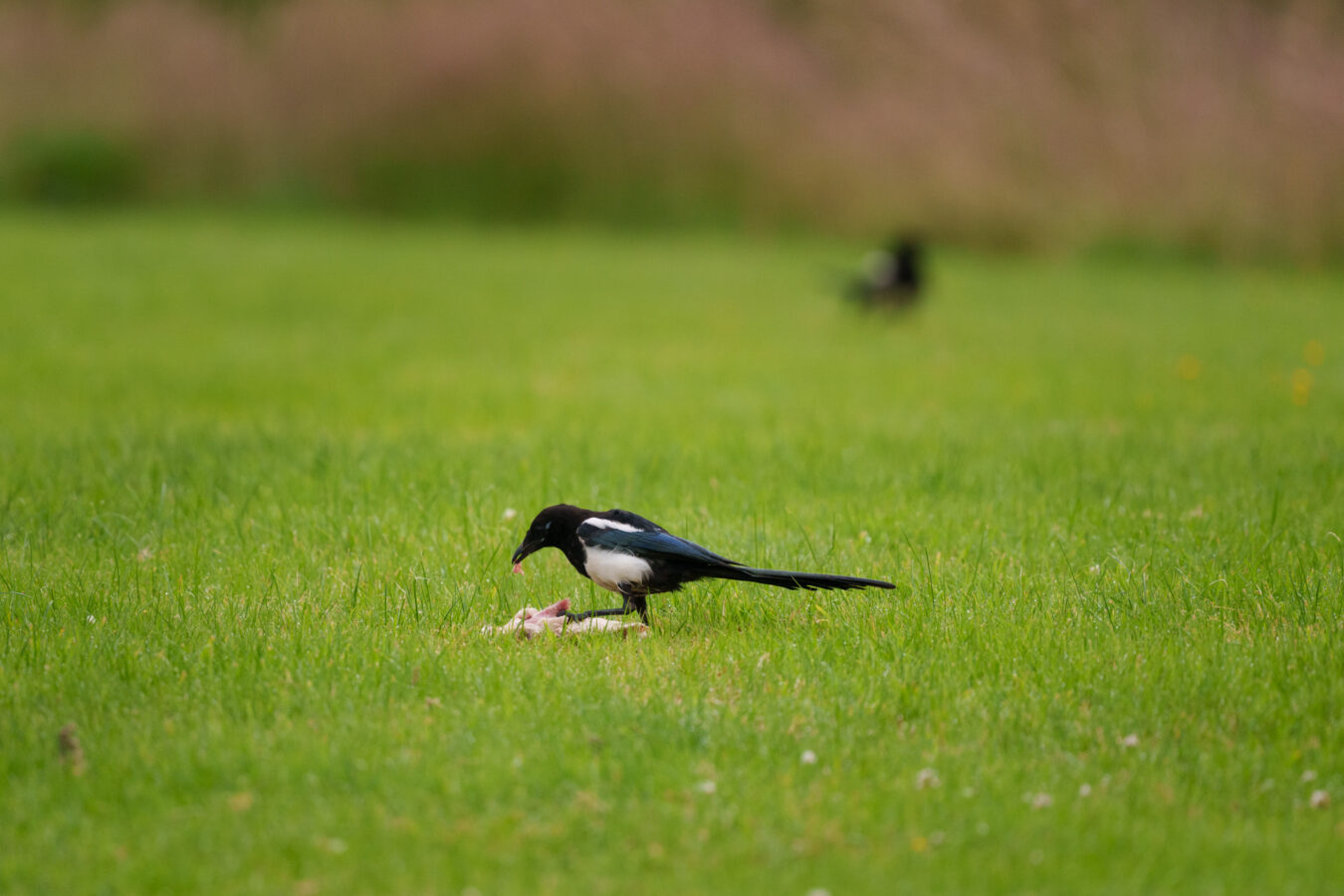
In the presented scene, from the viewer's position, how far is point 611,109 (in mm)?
23812

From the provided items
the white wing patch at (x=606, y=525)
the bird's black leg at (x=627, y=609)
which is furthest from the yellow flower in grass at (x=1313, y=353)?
the white wing patch at (x=606, y=525)

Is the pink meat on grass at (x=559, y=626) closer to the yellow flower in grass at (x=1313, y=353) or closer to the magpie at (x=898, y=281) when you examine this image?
the yellow flower in grass at (x=1313, y=353)

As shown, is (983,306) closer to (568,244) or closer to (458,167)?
(568,244)

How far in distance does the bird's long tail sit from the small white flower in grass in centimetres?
85

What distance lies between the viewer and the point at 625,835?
328 cm

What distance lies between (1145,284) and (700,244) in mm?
7417

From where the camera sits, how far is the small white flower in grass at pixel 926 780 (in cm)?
350

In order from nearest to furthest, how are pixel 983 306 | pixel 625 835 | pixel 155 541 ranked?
pixel 625 835, pixel 155 541, pixel 983 306

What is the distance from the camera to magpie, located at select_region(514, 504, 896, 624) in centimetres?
448

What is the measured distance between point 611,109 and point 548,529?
20102mm

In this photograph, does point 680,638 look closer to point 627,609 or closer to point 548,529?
point 627,609

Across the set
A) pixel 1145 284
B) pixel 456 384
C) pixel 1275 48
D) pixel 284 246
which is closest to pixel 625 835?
pixel 456 384

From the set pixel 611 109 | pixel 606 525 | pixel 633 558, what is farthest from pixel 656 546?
pixel 611 109

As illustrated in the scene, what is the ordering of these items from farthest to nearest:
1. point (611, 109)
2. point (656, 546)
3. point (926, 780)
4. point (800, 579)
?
1. point (611, 109)
2. point (656, 546)
3. point (800, 579)
4. point (926, 780)
